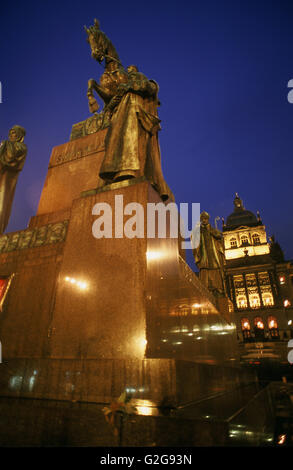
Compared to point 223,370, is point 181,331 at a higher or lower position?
higher

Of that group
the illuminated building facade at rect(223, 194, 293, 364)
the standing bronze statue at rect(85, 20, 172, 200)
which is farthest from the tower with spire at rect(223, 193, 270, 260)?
the standing bronze statue at rect(85, 20, 172, 200)

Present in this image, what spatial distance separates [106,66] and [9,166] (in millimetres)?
3066

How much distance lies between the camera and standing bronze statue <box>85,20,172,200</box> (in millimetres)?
4020

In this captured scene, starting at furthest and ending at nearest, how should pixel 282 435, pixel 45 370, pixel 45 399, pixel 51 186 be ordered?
pixel 51 186
pixel 45 370
pixel 45 399
pixel 282 435

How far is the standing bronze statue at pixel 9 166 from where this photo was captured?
555cm

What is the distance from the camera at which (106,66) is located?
536cm

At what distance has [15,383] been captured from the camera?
8.34 ft

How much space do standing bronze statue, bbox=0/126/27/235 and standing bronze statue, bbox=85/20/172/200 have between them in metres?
1.92

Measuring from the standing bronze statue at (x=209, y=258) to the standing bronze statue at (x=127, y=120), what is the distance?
6477mm

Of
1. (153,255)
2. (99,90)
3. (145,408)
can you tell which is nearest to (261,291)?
(99,90)

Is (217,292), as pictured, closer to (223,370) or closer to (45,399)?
(223,370)
